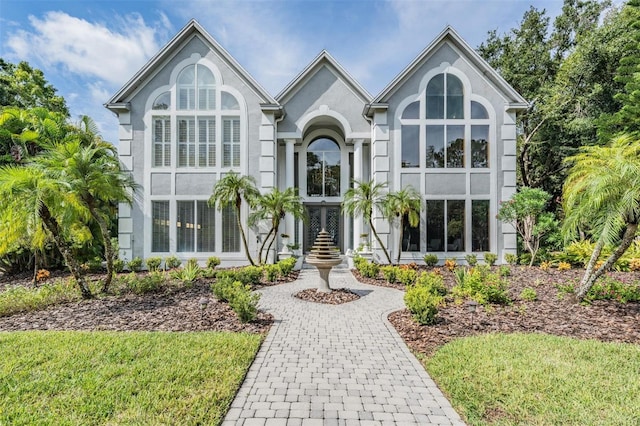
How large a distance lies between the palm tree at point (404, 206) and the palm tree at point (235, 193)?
18.9 ft

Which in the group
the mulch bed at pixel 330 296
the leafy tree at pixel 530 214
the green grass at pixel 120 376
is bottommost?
the mulch bed at pixel 330 296

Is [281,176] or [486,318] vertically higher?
[281,176]

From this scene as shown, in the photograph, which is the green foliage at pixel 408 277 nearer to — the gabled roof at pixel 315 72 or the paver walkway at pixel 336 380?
the paver walkway at pixel 336 380

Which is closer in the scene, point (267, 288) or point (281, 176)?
point (267, 288)

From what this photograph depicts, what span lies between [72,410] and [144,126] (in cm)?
1374

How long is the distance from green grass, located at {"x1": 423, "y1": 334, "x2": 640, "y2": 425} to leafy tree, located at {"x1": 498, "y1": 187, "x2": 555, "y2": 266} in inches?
343

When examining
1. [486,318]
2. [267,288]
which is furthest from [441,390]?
[267,288]

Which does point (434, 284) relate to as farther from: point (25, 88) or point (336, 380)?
point (25, 88)

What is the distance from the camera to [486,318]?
272 inches

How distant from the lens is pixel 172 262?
1381 centimetres

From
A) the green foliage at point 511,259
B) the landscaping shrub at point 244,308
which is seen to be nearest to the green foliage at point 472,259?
the green foliage at point 511,259

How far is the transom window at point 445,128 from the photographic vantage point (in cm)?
1466

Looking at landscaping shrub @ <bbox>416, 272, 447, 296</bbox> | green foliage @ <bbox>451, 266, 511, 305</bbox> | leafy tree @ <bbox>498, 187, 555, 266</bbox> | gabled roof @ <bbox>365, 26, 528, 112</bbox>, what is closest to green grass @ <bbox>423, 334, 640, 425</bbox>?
green foliage @ <bbox>451, 266, 511, 305</bbox>

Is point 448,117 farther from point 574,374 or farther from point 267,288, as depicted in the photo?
point 574,374
